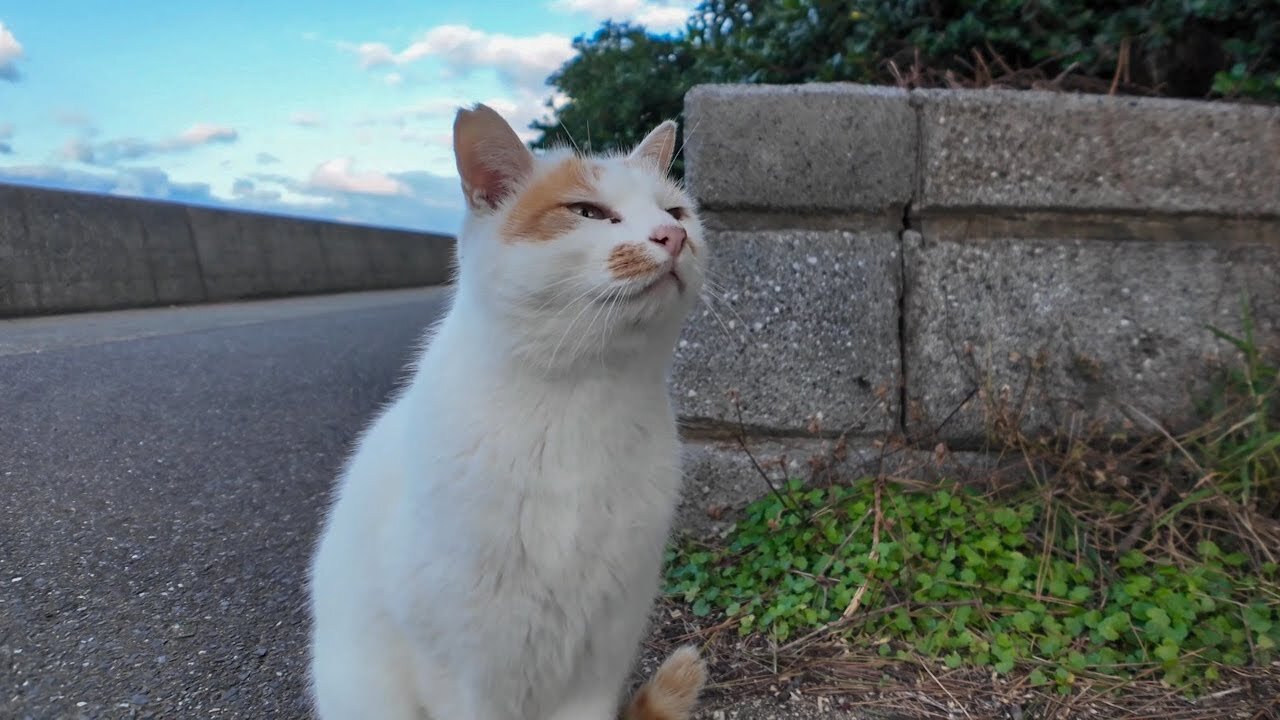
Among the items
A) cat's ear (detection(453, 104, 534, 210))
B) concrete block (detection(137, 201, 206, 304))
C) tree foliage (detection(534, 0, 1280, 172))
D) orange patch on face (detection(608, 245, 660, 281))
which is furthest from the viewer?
concrete block (detection(137, 201, 206, 304))

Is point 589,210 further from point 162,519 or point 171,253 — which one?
point 171,253

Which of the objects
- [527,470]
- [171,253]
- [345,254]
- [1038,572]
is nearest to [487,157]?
[527,470]

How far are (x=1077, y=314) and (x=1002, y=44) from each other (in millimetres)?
1292

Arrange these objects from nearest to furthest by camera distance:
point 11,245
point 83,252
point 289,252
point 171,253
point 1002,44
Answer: point 1002,44 < point 11,245 < point 83,252 < point 171,253 < point 289,252

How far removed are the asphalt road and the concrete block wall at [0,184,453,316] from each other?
67cm

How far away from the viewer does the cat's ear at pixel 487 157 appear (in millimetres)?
1418

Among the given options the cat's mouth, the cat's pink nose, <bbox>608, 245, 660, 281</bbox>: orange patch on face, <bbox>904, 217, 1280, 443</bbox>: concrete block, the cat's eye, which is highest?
the cat's eye

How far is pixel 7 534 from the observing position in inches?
89.4

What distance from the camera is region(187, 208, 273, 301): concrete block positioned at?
703cm

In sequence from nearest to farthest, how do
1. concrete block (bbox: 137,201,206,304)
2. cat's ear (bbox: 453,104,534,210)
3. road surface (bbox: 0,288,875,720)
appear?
cat's ear (bbox: 453,104,534,210)
road surface (bbox: 0,288,875,720)
concrete block (bbox: 137,201,206,304)

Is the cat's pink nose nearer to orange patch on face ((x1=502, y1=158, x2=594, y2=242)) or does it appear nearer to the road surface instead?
orange patch on face ((x1=502, y1=158, x2=594, y2=242))

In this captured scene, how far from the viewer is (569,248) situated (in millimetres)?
1337

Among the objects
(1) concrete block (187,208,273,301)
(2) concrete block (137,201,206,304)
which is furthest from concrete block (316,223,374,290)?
(2) concrete block (137,201,206,304)

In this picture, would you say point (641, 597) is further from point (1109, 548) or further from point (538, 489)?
point (1109, 548)
